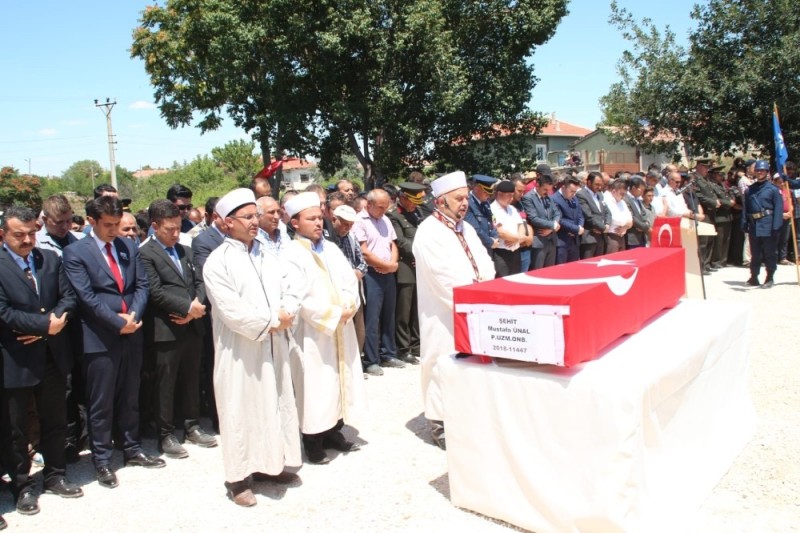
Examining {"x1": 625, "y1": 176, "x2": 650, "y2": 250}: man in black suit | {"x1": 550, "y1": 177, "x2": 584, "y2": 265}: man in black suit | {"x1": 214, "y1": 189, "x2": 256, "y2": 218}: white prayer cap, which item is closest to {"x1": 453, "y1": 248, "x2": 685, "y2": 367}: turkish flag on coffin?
{"x1": 214, "y1": 189, "x2": 256, "y2": 218}: white prayer cap

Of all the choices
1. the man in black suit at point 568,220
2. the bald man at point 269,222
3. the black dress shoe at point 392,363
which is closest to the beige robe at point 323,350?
the bald man at point 269,222

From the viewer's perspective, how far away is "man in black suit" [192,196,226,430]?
17.5 feet

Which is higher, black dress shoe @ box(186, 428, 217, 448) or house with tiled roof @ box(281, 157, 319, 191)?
house with tiled roof @ box(281, 157, 319, 191)

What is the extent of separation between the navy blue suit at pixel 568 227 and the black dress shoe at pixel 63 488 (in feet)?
24.6

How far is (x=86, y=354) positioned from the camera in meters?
4.50

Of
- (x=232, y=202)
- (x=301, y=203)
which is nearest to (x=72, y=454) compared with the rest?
(x=232, y=202)

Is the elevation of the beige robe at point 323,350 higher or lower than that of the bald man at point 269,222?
lower

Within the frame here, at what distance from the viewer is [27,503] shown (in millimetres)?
4098

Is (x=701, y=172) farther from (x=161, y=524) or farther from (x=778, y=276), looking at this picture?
(x=161, y=524)

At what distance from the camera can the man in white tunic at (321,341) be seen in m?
4.59

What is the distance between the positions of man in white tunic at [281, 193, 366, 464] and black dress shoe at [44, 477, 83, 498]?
5.15 feet

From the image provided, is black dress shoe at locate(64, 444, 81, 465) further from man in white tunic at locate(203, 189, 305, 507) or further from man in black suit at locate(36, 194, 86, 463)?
man in white tunic at locate(203, 189, 305, 507)

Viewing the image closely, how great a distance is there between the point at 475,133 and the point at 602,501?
23216mm

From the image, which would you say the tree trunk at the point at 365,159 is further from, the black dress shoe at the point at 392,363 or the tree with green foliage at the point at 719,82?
the black dress shoe at the point at 392,363
